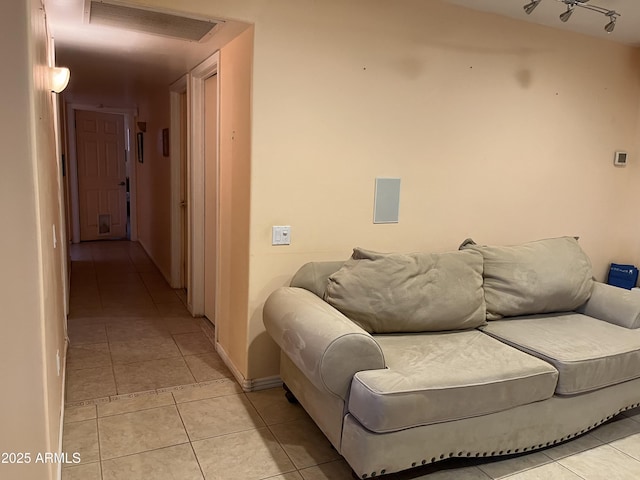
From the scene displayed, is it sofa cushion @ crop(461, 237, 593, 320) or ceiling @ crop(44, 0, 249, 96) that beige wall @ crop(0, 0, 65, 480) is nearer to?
ceiling @ crop(44, 0, 249, 96)

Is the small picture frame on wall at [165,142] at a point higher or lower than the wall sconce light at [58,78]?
lower

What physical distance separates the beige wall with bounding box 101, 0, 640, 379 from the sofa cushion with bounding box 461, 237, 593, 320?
442 millimetres

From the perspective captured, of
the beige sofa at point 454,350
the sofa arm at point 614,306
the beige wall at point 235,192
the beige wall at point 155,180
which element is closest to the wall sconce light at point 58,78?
the beige wall at point 235,192

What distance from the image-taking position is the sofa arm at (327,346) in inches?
78.0

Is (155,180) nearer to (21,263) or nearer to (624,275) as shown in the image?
(21,263)

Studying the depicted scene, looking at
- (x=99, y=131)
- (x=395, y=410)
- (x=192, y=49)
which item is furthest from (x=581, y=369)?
(x=99, y=131)

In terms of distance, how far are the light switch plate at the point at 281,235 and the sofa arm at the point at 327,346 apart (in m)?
0.55

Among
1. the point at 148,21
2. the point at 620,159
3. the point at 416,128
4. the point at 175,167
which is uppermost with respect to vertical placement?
the point at 148,21

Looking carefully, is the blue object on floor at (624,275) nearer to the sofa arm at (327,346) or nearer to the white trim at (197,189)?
the sofa arm at (327,346)

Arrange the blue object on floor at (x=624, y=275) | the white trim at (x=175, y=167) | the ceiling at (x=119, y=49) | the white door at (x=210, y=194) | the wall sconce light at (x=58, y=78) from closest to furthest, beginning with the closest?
Answer: the wall sconce light at (x=58, y=78) < the ceiling at (x=119, y=49) < the white door at (x=210, y=194) < the blue object on floor at (x=624, y=275) < the white trim at (x=175, y=167)

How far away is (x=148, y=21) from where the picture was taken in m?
2.74

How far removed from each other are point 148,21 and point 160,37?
1.66 ft

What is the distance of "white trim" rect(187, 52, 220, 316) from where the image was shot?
3904 mm

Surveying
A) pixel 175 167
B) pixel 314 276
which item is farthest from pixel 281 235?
pixel 175 167
